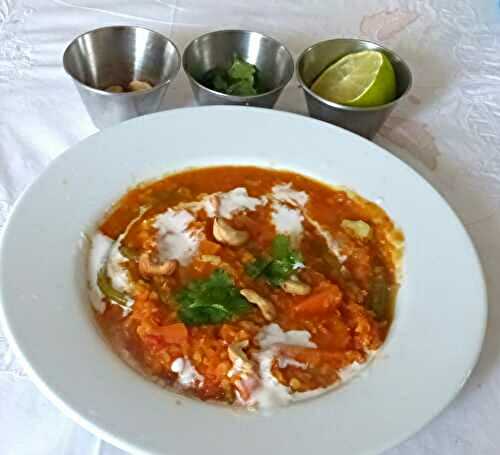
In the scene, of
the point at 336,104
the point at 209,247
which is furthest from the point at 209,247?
the point at 336,104

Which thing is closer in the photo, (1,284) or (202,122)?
(1,284)

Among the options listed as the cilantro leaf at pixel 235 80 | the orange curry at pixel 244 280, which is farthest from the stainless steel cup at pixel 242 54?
the orange curry at pixel 244 280

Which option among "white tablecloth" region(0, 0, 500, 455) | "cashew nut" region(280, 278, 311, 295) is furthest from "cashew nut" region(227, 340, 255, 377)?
"white tablecloth" region(0, 0, 500, 455)

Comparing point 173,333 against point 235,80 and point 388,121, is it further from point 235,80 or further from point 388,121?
point 388,121

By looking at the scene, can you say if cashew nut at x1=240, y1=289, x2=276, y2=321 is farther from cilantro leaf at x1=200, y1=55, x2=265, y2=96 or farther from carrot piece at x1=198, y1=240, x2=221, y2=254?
cilantro leaf at x1=200, y1=55, x2=265, y2=96

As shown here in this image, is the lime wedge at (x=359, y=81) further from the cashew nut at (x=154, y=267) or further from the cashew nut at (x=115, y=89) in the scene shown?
the cashew nut at (x=154, y=267)

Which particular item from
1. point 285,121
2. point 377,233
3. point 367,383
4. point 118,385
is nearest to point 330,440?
point 367,383

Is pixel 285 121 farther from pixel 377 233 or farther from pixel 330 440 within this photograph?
pixel 330 440
